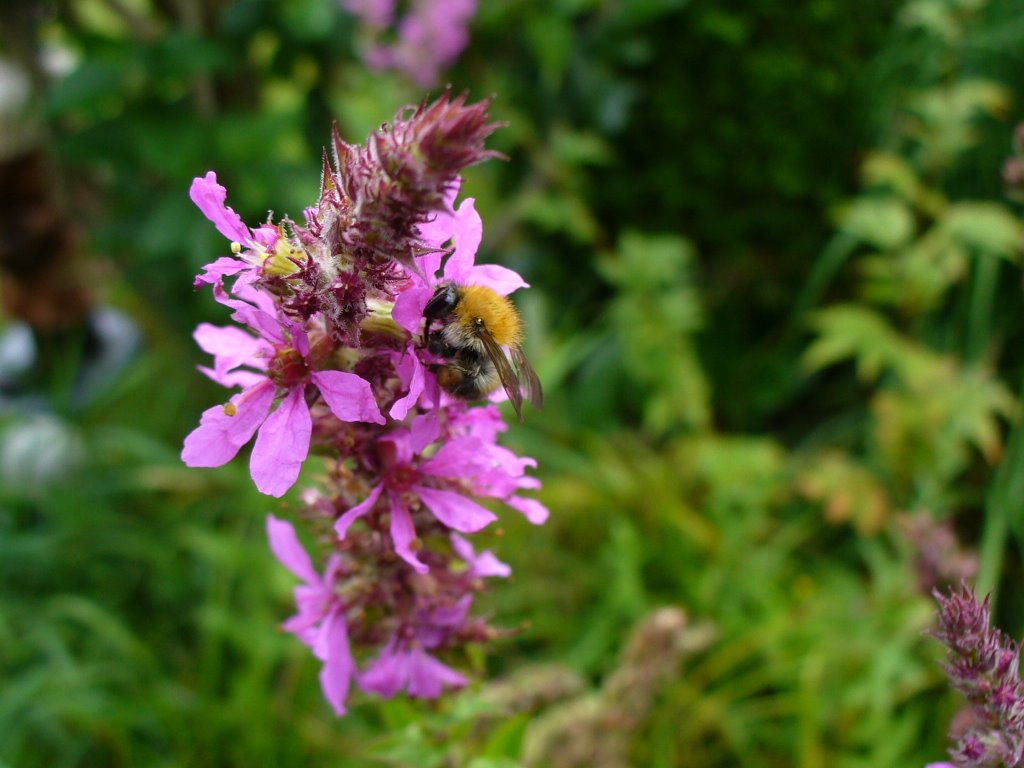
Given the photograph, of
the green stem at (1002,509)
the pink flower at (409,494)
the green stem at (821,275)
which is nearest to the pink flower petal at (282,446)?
the pink flower at (409,494)

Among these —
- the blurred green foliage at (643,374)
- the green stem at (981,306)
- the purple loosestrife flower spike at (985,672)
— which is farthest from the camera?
the green stem at (981,306)

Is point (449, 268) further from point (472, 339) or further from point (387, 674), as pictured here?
point (387, 674)

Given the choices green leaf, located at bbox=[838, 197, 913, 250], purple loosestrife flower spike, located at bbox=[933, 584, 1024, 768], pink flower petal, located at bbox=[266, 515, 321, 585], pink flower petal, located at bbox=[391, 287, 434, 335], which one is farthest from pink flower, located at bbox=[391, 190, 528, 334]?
green leaf, located at bbox=[838, 197, 913, 250]

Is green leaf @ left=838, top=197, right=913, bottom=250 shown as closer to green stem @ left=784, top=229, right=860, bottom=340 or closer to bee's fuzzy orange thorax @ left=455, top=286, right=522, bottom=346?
green stem @ left=784, top=229, right=860, bottom=340

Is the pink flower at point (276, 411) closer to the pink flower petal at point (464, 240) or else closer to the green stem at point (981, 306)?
the pink flower petal at point (464, 240)

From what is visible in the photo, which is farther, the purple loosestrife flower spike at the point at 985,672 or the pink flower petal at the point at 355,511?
the pink flower petal at the point at 355,511

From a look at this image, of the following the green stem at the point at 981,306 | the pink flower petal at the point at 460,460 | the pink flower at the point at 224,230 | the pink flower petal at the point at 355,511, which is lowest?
the pink flower petal at the point at 355,511
